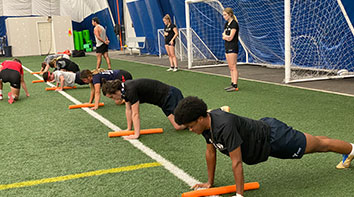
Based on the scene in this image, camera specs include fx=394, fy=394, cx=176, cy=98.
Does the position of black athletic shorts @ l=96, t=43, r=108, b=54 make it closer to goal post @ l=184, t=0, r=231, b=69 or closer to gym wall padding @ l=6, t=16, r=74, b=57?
goal post @ l=184, t=0, r=231, b=69

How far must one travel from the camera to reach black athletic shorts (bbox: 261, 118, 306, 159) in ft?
10.5

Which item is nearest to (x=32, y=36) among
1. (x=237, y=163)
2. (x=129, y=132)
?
(x=129, y=132)

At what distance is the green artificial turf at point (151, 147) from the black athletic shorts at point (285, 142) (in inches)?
14.9

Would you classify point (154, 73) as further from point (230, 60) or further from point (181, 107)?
point (181, 107)

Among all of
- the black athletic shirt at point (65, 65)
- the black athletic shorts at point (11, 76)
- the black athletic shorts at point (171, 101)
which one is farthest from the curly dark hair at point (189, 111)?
the black athletic shirt at point (65, 65)

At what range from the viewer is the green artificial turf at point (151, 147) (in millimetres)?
3643

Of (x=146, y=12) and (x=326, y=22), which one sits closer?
(x=326, y=22)

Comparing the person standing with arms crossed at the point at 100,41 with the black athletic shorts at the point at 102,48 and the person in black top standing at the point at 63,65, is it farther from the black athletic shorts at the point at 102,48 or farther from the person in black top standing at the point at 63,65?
the person in black top standing at the point at 63,65

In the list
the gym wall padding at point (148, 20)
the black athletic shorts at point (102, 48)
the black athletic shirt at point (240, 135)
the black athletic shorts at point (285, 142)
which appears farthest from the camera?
the gym wall padding at point (148, 20)

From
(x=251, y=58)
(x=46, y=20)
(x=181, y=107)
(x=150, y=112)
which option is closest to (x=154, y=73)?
(x=251, y=58)

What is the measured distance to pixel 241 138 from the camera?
306 centimetres

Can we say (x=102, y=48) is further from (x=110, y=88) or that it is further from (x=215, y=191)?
(x=215, y=191)

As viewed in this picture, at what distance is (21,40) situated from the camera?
2617 centimetres

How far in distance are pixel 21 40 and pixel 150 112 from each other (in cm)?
2181
